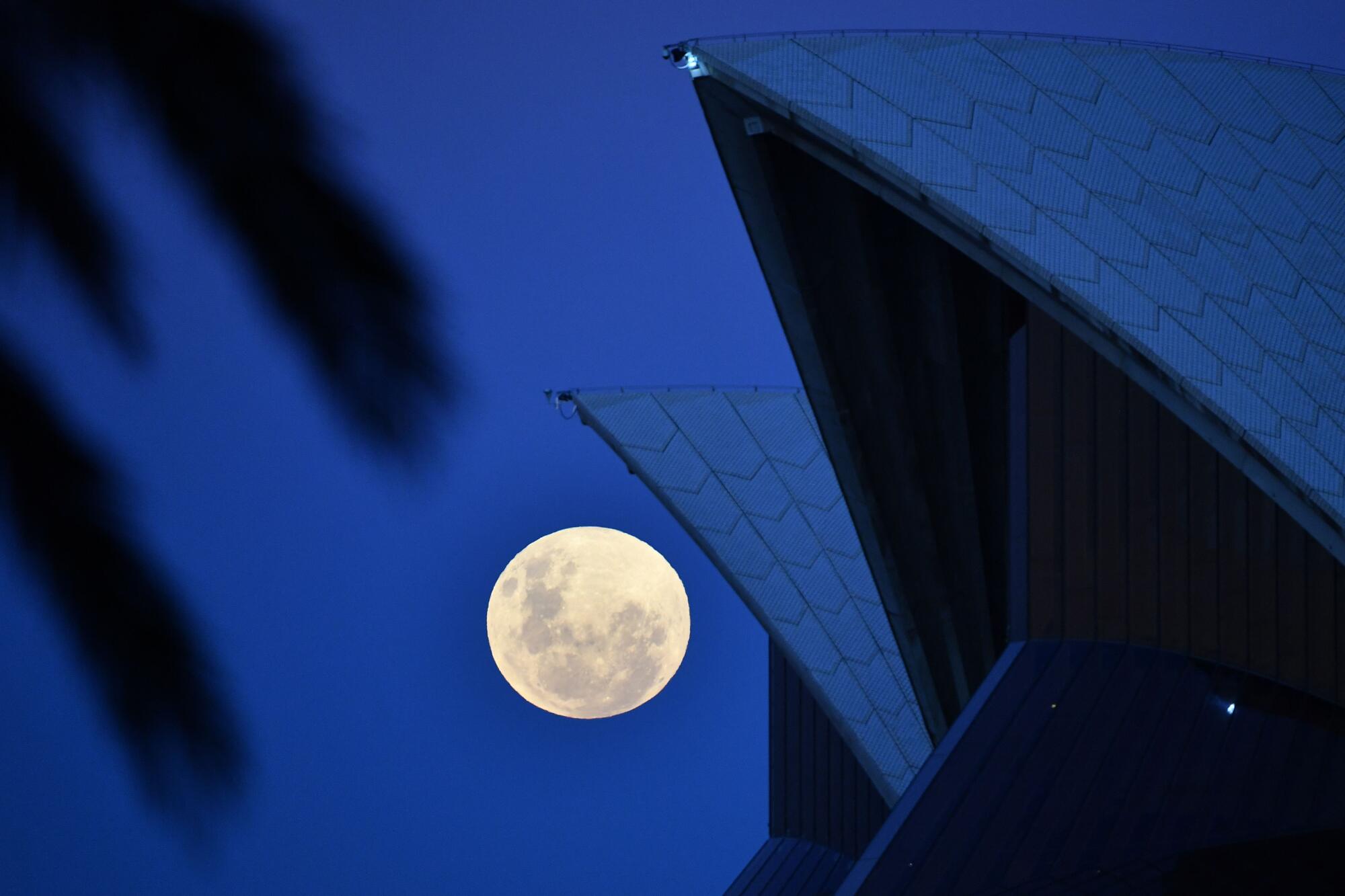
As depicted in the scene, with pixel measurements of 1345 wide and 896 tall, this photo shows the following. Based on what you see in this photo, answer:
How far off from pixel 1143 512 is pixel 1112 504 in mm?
256

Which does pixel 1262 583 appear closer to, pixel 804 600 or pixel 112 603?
pixel 804 600

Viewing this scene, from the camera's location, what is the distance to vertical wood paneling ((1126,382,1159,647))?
11.9m

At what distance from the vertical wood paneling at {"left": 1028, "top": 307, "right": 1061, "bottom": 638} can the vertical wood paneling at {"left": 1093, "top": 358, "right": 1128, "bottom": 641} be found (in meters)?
0.35

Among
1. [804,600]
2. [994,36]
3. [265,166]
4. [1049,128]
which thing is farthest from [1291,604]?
[265,166]

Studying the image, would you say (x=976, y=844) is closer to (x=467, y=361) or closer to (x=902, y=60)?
(x=902, y=60)

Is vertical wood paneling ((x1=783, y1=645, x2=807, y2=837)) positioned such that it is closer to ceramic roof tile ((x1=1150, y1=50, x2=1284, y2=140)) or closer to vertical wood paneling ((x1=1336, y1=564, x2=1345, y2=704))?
Answer: ceramic roof tile ((x1=1150, y1=50, x2=1284, y2=140))

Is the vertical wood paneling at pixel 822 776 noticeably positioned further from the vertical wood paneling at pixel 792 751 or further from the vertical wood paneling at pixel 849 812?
the vertical wood paneling at pixel 792 751

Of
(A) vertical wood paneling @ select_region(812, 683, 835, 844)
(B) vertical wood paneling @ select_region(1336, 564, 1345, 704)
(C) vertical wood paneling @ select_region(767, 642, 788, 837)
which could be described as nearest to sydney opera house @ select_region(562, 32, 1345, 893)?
(B) vertical wood paneling @ select_region(1336, 564, 1345, 704)

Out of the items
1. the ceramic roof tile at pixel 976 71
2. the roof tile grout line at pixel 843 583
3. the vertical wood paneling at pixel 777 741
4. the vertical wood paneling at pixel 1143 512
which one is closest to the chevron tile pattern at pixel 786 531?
the roof tile grout line at pixel 843 583

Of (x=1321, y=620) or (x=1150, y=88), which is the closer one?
(x=1321, y=620)

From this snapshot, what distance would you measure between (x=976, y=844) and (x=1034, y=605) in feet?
10.1

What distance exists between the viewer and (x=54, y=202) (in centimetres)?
203

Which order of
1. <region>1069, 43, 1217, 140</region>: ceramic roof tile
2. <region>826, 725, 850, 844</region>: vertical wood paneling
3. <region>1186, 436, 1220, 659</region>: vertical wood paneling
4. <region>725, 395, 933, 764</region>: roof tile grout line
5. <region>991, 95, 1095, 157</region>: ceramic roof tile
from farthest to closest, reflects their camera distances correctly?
<region>826, 725, 850, 844</region>: vertical wood paneling → <region>725, 395, 933, 764</region>: roof tile grout line → <region>1069, 43, 1217, 140</region>: ceramic roof tile → <region>991, 95, 1095, 157</region>: ceramic roof tile → <region>1186, 436, 1220, 659</region>: vertical wood paneling

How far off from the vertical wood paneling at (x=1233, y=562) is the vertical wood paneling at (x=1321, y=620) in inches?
19.2
